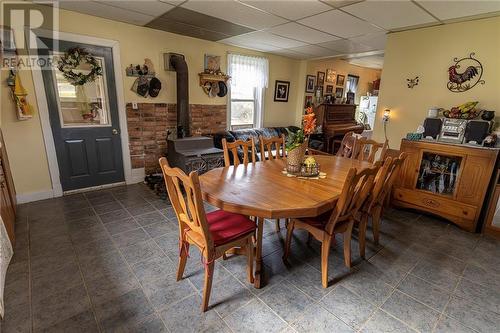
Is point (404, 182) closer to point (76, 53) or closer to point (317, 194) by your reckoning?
point (317, 194)

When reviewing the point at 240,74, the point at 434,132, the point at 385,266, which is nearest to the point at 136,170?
the point at 240,74

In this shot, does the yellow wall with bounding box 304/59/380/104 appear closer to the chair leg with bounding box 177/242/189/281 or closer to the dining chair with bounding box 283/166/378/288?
the dining chair with bounding box 283/166/378/288

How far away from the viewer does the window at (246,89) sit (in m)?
4.80

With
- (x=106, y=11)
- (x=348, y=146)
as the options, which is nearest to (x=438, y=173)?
(x=348, y=146)

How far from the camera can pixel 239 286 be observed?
1.89 m

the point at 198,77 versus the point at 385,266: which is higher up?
the point at 198,77

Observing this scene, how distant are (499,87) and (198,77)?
4.03 meters

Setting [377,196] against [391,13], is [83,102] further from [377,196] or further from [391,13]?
[391,13]

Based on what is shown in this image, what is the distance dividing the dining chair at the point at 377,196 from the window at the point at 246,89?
329cm

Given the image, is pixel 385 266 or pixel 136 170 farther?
pixel 136 170

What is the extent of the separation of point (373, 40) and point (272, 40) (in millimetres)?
1579

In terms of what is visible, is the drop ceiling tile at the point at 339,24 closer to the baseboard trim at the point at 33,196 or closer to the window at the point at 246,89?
the window at the point at 246,89

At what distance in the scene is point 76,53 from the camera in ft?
10.4

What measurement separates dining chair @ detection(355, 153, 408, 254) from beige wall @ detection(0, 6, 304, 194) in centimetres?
329
